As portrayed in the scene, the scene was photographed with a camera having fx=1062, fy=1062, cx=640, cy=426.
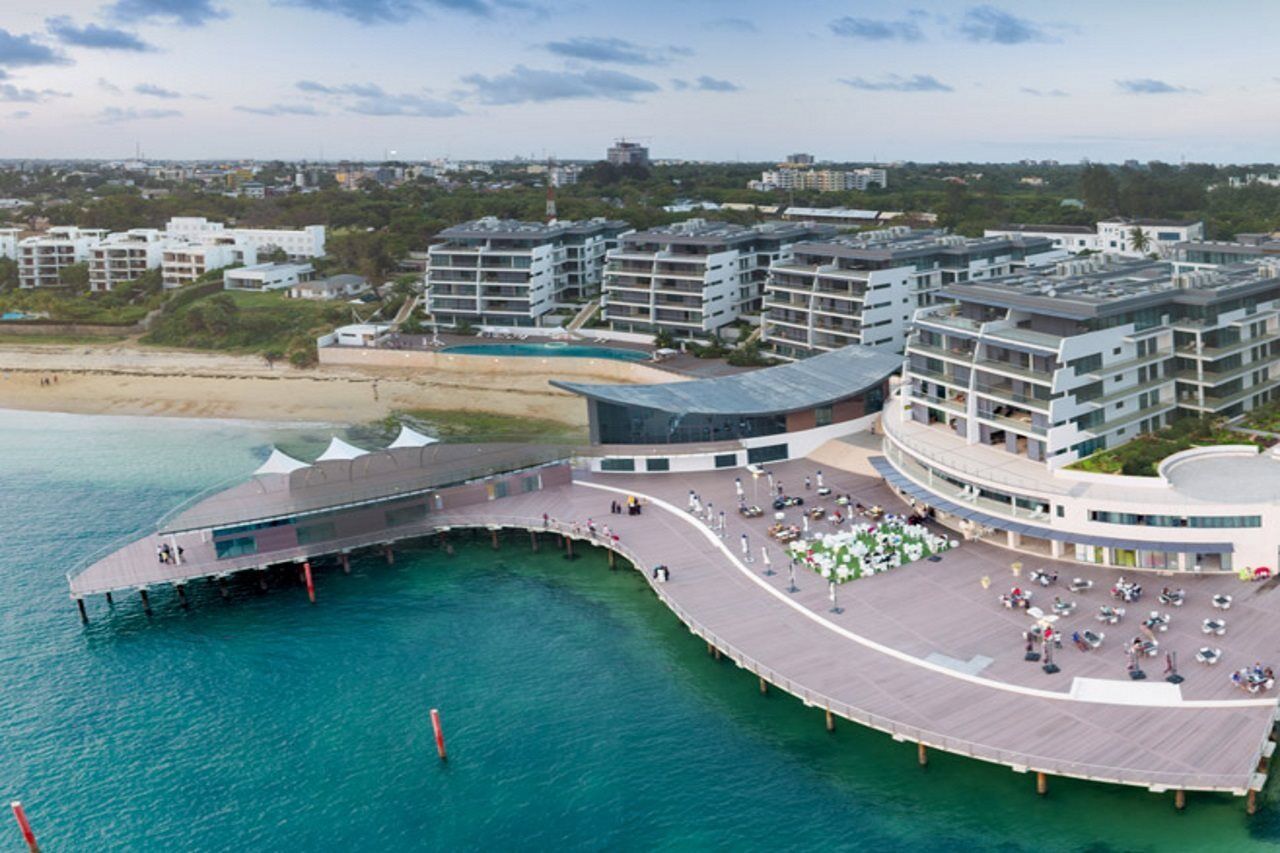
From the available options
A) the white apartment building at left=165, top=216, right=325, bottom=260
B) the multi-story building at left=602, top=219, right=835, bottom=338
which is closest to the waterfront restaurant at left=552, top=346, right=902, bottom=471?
the multi-story building at left=602, top=219, right=835, bottom=338

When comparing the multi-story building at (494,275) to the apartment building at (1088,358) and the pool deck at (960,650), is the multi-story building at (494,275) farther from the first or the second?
the apartment building at (1088,358)

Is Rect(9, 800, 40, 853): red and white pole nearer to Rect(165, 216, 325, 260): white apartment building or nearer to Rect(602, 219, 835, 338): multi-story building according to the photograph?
Rect(602, 219, 835, 338): multi-story building

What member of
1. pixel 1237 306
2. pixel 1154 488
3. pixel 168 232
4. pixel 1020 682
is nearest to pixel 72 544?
pixel 1020 682

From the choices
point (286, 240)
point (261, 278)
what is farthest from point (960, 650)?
point (286, 240)

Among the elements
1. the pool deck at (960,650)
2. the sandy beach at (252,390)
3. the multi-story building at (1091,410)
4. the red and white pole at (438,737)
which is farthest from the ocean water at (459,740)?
the sandy beach at (252,390)

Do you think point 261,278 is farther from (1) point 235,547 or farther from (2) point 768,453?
(2) point 768,453

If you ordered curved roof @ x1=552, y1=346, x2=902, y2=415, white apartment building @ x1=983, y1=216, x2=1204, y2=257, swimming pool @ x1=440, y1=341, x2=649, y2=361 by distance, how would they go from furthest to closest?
white apartment building @ x1=983, y1=216, x2=1204, y2=257
swimming pool @ x1=440, y1=341, x2=649, y2=361
curved roof @ x1=552, y1=346, x2=902, y2=415
